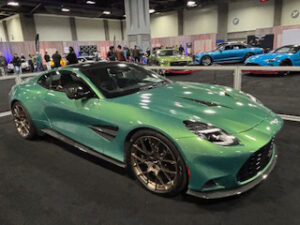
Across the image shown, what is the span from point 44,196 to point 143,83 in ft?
5.74

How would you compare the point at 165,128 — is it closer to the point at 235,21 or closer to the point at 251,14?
the point at 251,14

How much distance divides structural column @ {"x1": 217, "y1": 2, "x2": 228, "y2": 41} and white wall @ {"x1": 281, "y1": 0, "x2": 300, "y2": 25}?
5.50m

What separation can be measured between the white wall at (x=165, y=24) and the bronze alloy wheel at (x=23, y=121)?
27832mm

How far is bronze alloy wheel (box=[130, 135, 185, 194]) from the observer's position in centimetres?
194

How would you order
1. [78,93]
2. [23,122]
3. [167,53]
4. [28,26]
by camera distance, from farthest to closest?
[28,26]
[167,53]
[23,122]
[78,93]

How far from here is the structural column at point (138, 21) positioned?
15.1m

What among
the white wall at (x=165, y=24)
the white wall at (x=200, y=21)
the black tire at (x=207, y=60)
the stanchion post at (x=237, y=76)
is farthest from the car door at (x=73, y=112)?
the white wall at (x=165, y=24)

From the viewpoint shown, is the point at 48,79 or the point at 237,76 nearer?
the point at 48,79

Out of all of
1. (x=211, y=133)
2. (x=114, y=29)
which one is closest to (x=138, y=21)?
(x=211, y=133)

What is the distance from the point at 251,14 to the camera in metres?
23.3

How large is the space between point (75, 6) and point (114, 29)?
10.0 m

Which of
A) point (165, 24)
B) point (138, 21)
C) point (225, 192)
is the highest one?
point (165, 24)

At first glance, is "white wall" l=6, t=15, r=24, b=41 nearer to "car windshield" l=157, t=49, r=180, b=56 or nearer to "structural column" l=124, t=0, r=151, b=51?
"structural column" l=124, t=0, r=151, b=51

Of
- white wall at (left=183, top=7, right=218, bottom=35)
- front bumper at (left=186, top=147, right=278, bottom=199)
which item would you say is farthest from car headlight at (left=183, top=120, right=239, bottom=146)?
white wall at (left=183, top=7, right=218, bottom=35)
